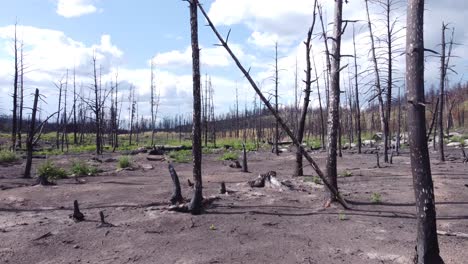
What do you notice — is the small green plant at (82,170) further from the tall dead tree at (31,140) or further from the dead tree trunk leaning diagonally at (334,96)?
the dead tree trunk leaning diagonally at (334,96)

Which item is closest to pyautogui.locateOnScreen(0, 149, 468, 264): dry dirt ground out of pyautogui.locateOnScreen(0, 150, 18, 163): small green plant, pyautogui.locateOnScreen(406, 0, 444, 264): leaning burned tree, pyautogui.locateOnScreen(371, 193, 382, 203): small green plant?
pyautogui.locateOnScreen(371, 193, 382, 203): small green plant

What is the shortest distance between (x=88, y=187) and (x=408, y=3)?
37.4ft

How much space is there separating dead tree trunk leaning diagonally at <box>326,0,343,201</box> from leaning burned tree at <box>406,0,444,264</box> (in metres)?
4.71

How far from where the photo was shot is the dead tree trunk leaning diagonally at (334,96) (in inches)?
405

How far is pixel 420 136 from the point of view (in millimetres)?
5496

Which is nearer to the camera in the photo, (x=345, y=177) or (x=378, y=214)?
(x=378, y=214)

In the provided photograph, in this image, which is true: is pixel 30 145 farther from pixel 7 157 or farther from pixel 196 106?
pixel 196 106

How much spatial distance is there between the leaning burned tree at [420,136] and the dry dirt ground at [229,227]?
1.22 m

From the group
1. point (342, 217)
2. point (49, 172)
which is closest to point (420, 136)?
point (342, 217)

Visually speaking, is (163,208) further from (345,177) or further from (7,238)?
(345,177)

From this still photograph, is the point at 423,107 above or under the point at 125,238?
above

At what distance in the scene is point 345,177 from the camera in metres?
16.6

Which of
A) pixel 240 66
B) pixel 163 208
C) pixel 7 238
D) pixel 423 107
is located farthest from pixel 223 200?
Answer: pixel 423 107

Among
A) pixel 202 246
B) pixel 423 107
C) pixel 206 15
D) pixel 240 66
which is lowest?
pixel 202 246
